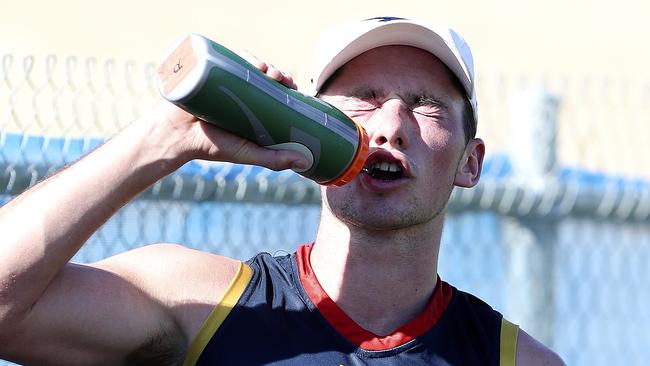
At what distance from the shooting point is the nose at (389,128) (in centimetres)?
281

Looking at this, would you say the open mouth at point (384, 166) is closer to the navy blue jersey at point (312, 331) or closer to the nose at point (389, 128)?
the nose at point (389, 128)

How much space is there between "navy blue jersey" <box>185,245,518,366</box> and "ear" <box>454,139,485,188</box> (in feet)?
0.96

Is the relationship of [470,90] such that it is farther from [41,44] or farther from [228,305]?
[41,44]

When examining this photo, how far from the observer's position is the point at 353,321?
2863mm

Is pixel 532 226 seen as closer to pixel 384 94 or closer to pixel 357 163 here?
pixel 384 94

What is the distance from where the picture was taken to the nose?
9.21 feet


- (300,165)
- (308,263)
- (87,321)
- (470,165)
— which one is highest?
(470,165)

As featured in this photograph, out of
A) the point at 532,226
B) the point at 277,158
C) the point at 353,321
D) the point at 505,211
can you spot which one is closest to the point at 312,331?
Result: the point at 353,321

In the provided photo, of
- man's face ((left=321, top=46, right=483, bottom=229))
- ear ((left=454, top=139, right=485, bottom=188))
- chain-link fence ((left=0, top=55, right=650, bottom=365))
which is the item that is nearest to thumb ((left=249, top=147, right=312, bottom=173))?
man's face ((left=321, top=46, right=483, bottom=229))

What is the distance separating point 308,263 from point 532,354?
1.96 ft

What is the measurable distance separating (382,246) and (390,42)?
19.8 inches

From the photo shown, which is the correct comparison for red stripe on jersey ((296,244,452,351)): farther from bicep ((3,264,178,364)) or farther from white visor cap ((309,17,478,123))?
white visor cap ((309,17,478,123))

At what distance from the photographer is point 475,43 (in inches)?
578

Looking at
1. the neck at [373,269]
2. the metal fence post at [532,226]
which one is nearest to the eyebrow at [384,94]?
the neck at [373,269]
